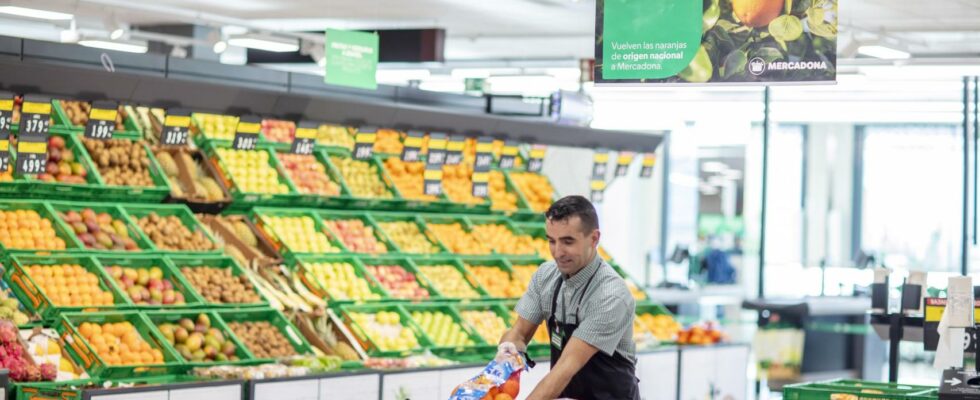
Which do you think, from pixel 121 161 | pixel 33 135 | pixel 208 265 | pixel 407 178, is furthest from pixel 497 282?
pixel 33 135

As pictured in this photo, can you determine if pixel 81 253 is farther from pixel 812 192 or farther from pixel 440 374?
pixel 812 192

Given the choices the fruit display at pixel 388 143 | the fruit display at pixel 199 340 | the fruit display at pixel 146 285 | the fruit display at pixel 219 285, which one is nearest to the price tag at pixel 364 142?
the fruit display at pixel 388 143

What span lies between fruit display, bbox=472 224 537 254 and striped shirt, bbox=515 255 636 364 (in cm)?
622

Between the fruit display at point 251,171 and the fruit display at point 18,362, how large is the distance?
2.51m

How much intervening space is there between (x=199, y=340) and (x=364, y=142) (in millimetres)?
2215

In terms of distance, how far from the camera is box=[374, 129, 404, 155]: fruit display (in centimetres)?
1062

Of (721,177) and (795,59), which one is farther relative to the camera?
(721,177)

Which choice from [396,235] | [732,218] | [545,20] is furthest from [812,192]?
[396,235]

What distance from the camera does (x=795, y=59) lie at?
6.59 metres

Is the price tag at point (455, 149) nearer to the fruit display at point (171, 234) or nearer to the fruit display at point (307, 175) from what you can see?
the fruit display at point (307, 175)

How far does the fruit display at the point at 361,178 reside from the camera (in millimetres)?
10258

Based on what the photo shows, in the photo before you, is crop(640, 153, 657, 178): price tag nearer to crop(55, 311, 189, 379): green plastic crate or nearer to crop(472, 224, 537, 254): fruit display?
crop(472, 224, 537, 254): fruit display

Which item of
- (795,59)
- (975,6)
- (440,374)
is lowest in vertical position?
(440,374)

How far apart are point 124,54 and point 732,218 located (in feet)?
58.9
